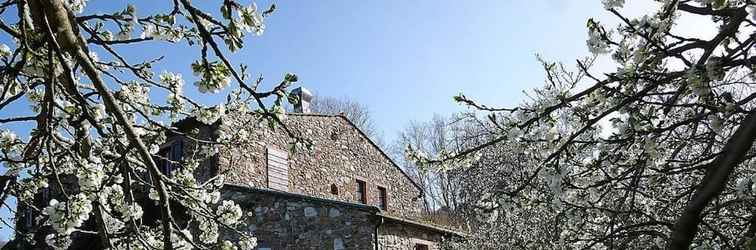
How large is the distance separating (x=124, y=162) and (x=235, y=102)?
1239 mm

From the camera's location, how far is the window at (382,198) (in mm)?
18453

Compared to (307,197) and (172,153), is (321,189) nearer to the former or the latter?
(172,153)

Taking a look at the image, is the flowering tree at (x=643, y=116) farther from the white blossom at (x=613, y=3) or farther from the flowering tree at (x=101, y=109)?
the flowering tree at (x=101, y=109)

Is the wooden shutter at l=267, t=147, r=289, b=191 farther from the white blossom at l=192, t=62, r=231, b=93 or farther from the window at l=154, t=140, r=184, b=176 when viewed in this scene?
the white blossom at l=192, t=62, r=231, b=93

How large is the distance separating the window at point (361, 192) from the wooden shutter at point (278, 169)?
2.96 meters

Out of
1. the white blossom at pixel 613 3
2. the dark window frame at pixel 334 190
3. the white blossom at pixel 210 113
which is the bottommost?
the white blossom at pixel 210 113

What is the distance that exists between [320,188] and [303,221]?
4216mm

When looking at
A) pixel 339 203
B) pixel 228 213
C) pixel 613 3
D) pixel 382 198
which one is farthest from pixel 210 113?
pixel 382 198

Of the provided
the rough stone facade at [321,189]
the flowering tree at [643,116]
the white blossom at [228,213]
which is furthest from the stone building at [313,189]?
the flowering tree at [643,116]

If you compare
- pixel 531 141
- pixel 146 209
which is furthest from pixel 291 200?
pixel 531 141

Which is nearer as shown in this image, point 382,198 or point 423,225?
point 423,225

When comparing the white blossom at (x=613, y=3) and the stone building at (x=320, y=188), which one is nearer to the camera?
the white blossom at (x=613, y=3)

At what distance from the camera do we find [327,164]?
16672 mm

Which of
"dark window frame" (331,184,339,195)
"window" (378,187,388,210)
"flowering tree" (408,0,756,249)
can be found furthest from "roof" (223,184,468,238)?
"flowering tree" (408,0,756,249)
